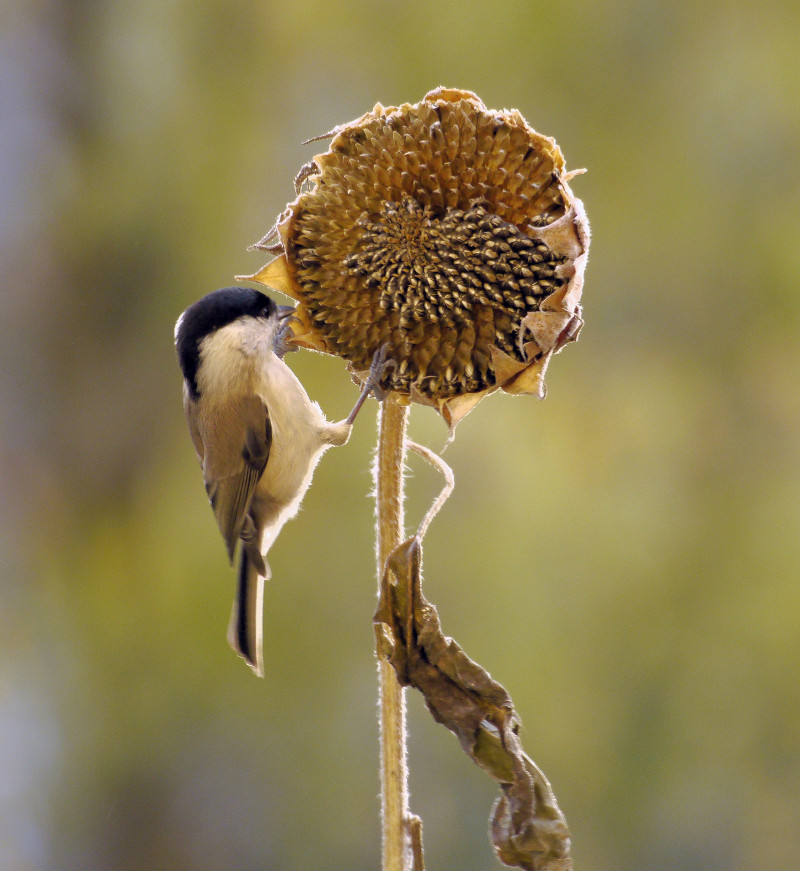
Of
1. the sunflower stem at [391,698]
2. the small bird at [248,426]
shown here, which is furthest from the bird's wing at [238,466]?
the sunflower stem at [391,698]

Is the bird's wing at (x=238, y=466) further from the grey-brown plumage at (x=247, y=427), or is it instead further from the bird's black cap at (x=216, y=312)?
the bird's black cap at (x=216, y=312)

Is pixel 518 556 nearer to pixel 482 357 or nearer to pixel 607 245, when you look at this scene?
pixel 607 245

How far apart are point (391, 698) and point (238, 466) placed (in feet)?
2.22

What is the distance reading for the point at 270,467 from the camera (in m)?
1.40

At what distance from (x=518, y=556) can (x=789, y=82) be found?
→ 53.6 inches

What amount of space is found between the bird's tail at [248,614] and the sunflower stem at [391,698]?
1.40 feet

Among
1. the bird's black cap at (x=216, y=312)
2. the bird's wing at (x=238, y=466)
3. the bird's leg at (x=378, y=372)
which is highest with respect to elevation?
the bird's black cap at (x=216, y=312)

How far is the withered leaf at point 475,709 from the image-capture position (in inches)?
29.2

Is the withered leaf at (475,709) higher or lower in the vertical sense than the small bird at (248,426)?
lower

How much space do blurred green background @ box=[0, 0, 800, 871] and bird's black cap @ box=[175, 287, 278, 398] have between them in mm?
727

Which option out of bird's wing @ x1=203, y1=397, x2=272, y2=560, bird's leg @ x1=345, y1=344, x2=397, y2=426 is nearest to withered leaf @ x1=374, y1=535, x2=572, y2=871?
bird's leg @ x1=345, y1=344, x2=397, y2=426

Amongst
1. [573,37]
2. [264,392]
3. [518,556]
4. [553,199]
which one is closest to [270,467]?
[264,392]

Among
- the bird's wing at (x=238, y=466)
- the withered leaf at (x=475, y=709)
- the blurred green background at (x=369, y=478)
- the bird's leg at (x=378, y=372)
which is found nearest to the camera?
the withered leaf at (x=475, y=709)

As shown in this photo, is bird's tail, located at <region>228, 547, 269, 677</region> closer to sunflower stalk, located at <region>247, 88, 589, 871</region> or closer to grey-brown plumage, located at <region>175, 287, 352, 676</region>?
grey-brown plumage, located at <region>175, 287, 352, 676</region>
